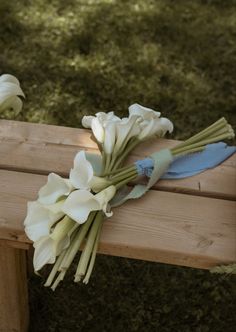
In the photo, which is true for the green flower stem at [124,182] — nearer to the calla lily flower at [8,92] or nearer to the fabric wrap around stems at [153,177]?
the fabric wrap around stems at [153,177]

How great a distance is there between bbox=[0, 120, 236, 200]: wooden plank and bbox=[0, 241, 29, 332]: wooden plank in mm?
233

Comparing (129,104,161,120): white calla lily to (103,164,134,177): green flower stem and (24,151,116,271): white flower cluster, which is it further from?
(24,151,116,271): white flower cluster

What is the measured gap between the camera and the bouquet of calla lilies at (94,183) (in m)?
1.36

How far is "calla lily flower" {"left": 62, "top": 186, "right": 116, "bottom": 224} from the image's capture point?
136cm

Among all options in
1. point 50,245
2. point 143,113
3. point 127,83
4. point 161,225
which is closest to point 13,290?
point 50,245

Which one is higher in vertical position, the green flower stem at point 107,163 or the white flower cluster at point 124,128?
the white flower cluster at point 124,128

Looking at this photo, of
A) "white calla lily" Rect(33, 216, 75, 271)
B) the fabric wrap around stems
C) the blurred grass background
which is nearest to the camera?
"white calla lily" Rect(33, 216, 75, 271)

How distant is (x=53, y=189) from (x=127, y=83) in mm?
1516

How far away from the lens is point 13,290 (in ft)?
5.44

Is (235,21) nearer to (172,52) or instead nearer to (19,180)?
(172,52)

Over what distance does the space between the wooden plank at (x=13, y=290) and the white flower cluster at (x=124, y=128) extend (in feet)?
1.22

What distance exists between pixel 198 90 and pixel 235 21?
2.08 ft

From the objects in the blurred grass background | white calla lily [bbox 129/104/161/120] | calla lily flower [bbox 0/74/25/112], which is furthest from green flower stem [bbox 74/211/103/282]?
the blurred grass background

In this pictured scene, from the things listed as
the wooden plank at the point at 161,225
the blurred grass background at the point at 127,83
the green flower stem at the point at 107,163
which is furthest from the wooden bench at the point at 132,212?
the blurred grass background at the point at 127,83
